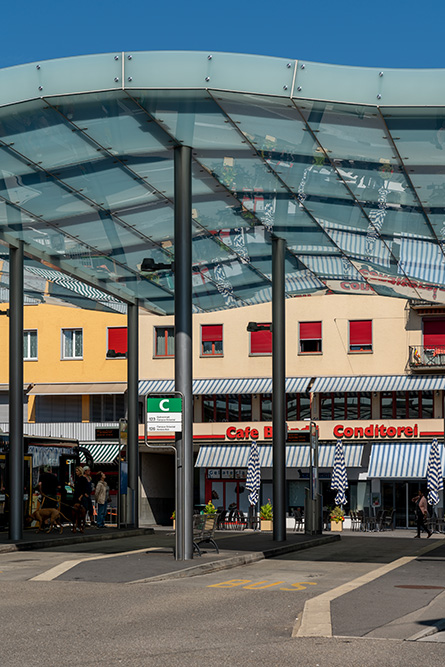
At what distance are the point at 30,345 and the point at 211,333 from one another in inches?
393

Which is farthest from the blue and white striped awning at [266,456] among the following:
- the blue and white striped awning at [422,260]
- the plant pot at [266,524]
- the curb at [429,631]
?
the curb at [429,631]

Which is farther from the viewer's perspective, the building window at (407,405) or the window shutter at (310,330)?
the window shutter at (310,330)

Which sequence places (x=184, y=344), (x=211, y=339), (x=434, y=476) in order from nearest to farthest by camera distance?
(x=184, y=344) → (x=434, y=476) → (x=211, y=339)

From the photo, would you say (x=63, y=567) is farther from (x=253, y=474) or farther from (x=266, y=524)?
(x=253, y=474)

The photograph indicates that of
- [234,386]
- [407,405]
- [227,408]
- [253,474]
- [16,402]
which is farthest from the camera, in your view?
[227,408]

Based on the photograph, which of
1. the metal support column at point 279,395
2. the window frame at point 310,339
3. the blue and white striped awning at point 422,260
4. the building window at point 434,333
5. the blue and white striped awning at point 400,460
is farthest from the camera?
the window frame at point 310,339

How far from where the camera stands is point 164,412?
16.9m

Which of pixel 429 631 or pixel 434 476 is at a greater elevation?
pixel 429 631

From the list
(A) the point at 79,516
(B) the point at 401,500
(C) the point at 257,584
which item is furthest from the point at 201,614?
(B) the point at 401,500

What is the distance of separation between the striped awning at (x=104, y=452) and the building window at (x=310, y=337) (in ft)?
35.1

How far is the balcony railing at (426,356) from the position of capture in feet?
153

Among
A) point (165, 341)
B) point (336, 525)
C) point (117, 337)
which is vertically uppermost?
→ point (117, 337)

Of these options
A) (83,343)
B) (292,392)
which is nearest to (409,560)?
(292,392)

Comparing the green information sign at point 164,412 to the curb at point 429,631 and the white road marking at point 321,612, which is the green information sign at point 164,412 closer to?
the white road marking at point 321,612
